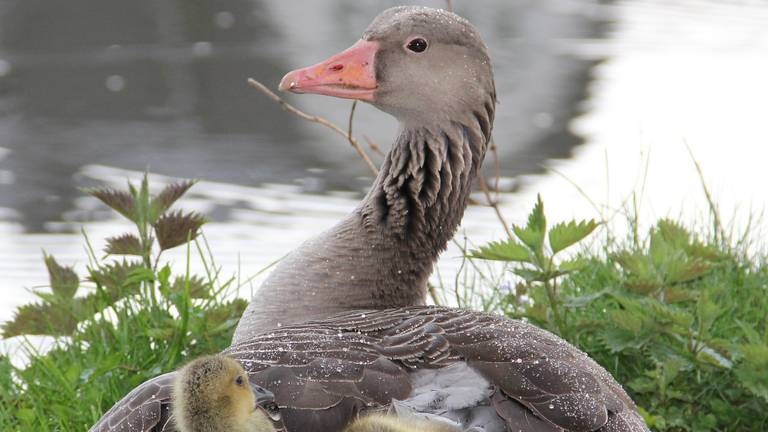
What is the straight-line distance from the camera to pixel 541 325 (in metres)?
4.68

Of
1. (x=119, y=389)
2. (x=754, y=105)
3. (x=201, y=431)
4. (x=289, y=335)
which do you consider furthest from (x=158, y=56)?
(x=201, y=431)

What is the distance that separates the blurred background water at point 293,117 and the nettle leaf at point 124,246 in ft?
4.71

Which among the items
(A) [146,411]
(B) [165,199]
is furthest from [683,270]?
(A) [146,411]

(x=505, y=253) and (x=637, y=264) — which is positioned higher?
(x=505, y=253)

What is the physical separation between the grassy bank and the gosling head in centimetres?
155

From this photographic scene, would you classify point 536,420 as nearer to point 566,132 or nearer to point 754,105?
point 566,132

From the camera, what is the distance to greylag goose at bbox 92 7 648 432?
2.92 metres

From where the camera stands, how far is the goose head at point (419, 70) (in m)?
4.33

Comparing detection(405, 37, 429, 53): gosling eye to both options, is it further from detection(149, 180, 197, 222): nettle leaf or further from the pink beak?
detection(149, 180, 197, 222): nettle leaf

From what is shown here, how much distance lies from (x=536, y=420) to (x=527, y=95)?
23.5ft

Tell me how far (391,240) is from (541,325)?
80 cm

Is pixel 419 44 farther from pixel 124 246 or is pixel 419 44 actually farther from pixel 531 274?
pixel 124 246

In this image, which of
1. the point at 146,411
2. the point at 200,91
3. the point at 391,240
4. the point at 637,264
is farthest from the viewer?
the point at 200,91

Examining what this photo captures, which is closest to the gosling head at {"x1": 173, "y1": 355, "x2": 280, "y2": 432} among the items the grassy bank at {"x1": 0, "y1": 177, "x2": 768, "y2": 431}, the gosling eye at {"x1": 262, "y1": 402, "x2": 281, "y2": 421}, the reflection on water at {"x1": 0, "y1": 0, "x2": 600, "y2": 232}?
the gosling eye at {"x1": 262, "y1": 402, "x2": 281, "y2": 421}
